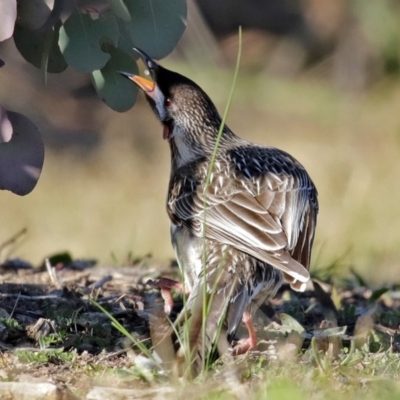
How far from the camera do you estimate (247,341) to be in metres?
5.41

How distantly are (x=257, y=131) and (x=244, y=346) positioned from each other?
8400mm

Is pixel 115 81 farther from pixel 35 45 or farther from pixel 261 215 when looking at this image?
pixel 261 215

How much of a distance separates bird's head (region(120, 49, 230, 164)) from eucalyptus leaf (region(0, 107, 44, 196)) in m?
1.81

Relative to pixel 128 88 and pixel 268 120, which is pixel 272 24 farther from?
pixel 128 88

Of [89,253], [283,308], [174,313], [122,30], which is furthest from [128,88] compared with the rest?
[89,253]

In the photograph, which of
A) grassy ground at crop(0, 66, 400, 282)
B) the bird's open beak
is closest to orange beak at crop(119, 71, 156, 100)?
the bird's open beak

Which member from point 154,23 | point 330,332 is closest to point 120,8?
point 154,23

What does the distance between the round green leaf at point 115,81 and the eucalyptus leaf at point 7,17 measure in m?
0.72

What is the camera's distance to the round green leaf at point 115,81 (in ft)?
16.3

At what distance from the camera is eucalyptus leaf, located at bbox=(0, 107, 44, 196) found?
4613mm

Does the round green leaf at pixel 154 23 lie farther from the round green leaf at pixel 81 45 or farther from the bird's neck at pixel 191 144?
the bird's neck at pixel 191 144

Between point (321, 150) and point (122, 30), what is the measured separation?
26.1ft

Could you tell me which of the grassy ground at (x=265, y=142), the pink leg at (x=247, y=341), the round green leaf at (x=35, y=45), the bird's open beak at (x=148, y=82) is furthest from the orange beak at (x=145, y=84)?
the grassy ground at (x=265, y=142)

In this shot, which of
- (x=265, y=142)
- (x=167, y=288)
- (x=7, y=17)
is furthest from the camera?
(x=265, y=142)
